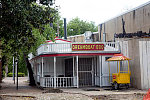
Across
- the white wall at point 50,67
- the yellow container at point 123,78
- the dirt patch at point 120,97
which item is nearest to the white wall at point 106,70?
the yellow container at point 123,78

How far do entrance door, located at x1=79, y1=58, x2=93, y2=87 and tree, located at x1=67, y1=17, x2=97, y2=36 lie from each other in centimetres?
4178

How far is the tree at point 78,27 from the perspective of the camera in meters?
66.1

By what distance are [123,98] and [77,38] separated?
2356 centimetres

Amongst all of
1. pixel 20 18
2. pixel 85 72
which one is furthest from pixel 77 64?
pixel 20 18

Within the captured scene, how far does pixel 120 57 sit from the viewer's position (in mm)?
18891

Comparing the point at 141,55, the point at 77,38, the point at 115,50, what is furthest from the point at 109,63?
the point at 77,38

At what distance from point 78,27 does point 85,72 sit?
4512cm

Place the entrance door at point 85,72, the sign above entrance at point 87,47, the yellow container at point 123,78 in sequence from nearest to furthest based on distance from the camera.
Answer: the yellow container at point 123,78 → the sign above entrance at point 87,47 → the entrance door at point 85,72

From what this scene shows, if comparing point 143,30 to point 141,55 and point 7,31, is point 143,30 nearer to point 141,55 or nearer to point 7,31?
point 141,55

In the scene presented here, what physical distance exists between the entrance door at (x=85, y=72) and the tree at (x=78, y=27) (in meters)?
41.8

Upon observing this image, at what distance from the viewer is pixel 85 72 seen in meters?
22.2

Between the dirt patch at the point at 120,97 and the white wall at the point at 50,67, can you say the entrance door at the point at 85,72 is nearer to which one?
the white wall at the point at 50,67

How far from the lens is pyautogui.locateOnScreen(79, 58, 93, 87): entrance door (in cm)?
2220

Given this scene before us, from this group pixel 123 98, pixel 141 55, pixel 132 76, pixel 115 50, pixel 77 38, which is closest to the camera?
pixel 123 98
